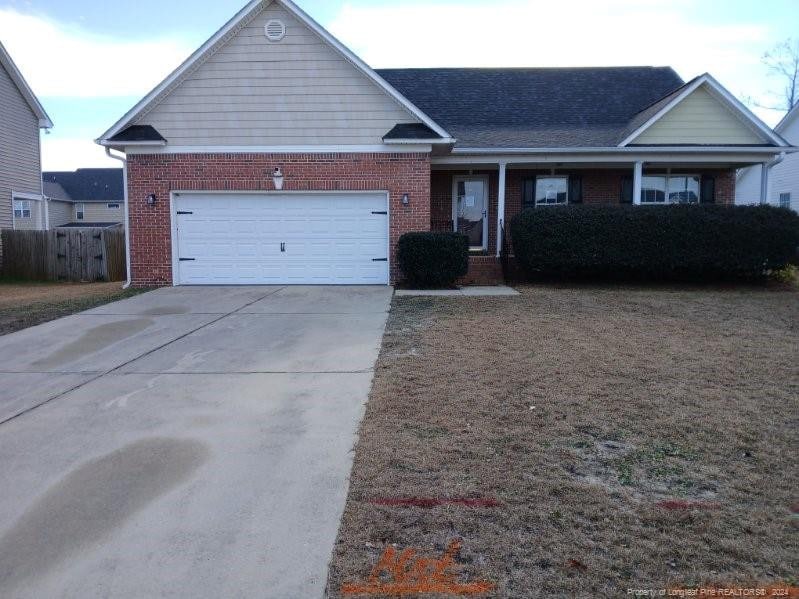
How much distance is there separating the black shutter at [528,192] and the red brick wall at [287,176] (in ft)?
14.9

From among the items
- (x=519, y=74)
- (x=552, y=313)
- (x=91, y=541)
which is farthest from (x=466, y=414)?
(x=519, y=74)

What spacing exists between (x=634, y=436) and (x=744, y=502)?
109 cm

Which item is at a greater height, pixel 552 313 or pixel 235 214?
pixel 235 214

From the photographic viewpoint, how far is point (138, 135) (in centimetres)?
1314

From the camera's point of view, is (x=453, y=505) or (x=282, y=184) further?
(x=282, y=184)

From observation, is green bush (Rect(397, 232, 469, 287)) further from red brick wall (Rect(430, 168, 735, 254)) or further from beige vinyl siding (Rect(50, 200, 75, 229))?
beige vinyl siding (Rect(50, 200, 75, 229))

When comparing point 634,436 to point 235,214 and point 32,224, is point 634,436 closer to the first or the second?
point 235,214

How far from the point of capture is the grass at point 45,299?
32.9 ft

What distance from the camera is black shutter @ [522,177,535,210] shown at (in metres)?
17.0

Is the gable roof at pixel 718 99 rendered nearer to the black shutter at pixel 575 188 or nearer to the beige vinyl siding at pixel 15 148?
the black shutter at pixel 575 188

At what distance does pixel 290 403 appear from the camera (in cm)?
552

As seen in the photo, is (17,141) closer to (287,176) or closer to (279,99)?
(279,99)

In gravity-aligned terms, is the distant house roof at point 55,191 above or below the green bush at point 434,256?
above

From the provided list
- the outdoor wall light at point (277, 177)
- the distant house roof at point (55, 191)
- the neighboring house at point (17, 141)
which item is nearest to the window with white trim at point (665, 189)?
the outdoor wall light at point (277, 177)
